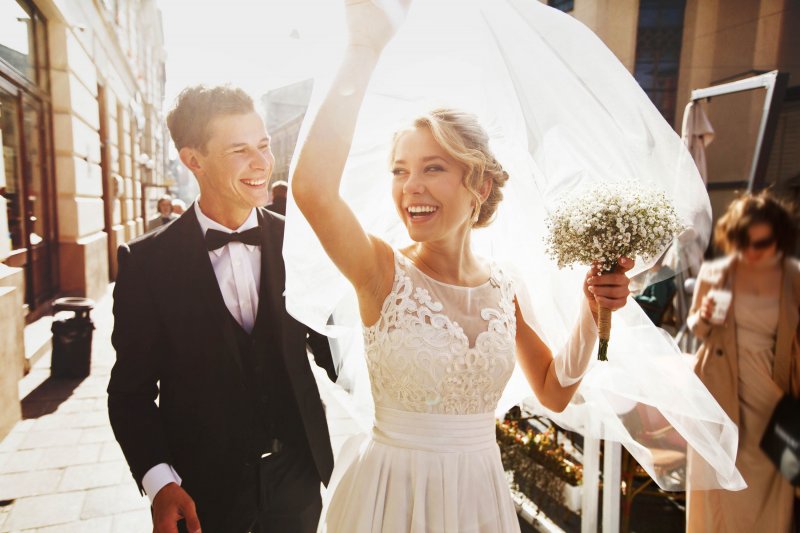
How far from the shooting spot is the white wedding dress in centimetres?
155

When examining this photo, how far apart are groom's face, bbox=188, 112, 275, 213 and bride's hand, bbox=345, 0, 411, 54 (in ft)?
1.52

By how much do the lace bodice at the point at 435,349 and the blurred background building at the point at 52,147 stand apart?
5.52 ft

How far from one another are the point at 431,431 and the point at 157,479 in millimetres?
860

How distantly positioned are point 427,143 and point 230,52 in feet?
2.87

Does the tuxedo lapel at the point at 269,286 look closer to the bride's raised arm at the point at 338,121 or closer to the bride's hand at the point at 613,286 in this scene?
the bride's raised arm at the point at 338,121

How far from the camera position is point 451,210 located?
1610 mm

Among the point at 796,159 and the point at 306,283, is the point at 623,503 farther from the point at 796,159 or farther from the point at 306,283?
the point at 796,159

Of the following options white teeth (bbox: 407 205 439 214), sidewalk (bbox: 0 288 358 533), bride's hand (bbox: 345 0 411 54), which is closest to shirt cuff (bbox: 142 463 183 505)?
sidewalk (bbox: 0 288 358 533)

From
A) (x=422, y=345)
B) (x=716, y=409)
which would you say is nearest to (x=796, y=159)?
(x=716, y=409)

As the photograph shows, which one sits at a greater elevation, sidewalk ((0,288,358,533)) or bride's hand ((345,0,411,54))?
bride's hand ((345,0,411,54))

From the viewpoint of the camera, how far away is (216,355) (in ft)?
5.11

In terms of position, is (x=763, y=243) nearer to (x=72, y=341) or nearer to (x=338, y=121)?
(x=338, y=121)

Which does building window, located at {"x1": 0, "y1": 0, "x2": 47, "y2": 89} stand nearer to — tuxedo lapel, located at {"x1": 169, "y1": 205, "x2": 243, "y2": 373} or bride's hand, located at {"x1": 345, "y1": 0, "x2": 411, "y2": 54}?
tuxedo lapel, located at {"x1": 169, "y1": 205, "x2": 243, "y2": 373}

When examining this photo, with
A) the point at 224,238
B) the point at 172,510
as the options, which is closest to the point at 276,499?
the point at 172,510
